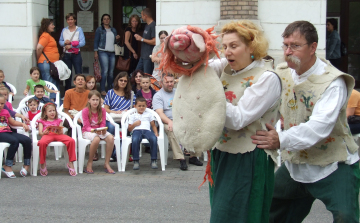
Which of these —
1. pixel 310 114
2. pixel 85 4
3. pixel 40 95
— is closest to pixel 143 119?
pixel 40 95

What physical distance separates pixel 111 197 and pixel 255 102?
3.37m

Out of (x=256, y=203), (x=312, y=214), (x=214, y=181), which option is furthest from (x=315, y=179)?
(x=312, y=214)

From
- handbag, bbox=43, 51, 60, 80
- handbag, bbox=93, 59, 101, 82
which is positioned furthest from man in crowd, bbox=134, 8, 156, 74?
handbag, bbox=43, 51, 60, 80

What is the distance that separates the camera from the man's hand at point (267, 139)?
10.1ft

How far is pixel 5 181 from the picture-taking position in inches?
265

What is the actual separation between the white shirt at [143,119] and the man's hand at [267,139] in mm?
4517

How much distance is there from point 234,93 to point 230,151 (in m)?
0.37

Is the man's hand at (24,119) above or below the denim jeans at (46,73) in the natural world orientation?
below

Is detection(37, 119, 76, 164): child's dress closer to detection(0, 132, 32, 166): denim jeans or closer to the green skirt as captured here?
detection(0, 132, 32, 166): denim jeans

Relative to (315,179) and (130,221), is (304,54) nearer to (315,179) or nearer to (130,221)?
(315,179)

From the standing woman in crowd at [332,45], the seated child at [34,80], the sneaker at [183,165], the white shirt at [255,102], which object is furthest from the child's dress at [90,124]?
the standing woman in crowd at [332,45]

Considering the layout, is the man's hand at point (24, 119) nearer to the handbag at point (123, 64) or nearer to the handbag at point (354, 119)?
the handbag at point (123, 64)

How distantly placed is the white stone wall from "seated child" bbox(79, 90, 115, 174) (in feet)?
12.6

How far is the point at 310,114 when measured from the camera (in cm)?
331
